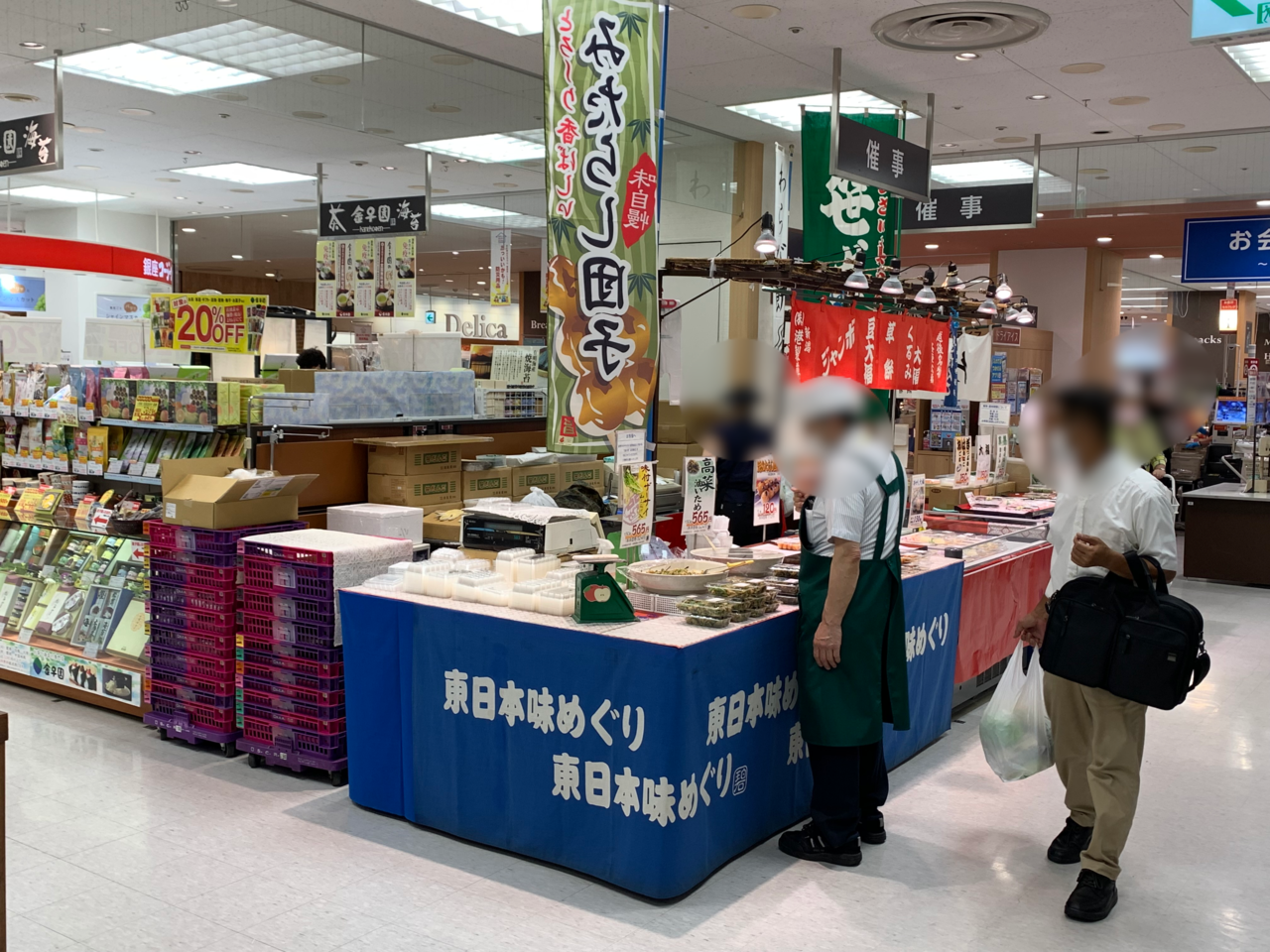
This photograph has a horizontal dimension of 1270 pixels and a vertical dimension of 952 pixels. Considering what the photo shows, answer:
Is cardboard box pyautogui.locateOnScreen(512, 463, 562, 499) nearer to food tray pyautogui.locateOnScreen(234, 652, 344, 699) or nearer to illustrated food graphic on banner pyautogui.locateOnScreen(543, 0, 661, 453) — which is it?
food tray pyautogui.locateOnScreen(234, 652, 344, 699)

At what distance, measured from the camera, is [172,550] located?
5.00 m

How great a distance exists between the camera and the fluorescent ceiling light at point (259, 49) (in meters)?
7.38

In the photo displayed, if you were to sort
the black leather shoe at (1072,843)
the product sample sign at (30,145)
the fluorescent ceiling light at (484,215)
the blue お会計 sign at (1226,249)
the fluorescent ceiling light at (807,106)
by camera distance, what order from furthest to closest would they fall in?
the fluorescent ceiling light at (484,215)
the blue お会計 sign at (1226,249)
the fluorescent ceiling light at (807,106)
the product sample sign at (30,145)
the black leather shoe at (1072,843)

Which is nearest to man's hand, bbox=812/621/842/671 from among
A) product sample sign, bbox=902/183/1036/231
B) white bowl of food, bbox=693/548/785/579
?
white bowl of food, bbox=693/548/785/579

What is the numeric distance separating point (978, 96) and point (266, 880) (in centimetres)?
744

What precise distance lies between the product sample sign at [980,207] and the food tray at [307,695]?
595cm

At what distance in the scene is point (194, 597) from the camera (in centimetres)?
495

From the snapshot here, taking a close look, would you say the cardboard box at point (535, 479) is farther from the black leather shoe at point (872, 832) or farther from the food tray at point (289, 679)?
the black leather shoe at point (872, 832)

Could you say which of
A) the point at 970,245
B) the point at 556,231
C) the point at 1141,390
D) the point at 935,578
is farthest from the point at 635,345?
the point at 970,245

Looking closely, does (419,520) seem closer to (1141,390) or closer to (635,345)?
(635,345)

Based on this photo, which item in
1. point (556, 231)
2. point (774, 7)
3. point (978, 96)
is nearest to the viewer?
point (556, 231)

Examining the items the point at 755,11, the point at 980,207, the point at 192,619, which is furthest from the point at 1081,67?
the point at 192,619

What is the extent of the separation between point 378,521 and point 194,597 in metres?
0.94

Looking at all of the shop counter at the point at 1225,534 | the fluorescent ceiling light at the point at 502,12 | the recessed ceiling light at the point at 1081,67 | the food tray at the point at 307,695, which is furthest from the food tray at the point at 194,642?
the shop counter at the point at 1225,534
